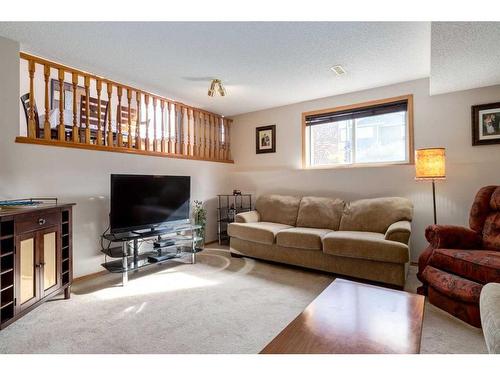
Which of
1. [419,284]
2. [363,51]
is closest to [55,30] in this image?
[363,51]

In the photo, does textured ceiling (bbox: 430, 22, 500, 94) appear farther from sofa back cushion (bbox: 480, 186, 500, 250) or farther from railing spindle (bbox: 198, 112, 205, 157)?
railing spindle (bbox: 198, 112, 205, 157)

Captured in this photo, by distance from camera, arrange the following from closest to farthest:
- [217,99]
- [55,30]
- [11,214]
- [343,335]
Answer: [343,335]
[11,214]
[55,30]
[217,99]

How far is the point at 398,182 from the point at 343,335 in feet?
9.19

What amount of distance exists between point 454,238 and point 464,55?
1.60 m

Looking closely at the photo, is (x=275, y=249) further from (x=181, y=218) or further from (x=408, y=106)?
(x=408, y=106)

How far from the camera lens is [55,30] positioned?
7.34 ft

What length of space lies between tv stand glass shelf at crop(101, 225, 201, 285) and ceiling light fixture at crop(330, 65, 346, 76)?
2601 mm

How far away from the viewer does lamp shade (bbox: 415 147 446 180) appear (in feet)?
9.25

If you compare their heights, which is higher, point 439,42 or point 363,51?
point 363,51

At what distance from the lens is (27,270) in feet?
6.77

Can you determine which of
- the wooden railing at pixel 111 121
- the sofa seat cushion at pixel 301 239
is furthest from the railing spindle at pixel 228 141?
the sofa seat cushion at pixel 301 239

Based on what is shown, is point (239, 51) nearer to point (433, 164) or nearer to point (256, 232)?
point (256, 232)

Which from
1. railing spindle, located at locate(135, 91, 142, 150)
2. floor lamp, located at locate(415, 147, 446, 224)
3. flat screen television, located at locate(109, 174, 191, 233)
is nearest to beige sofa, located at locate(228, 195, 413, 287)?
floor lamp, located at locate(415, 147, 446, 224)
